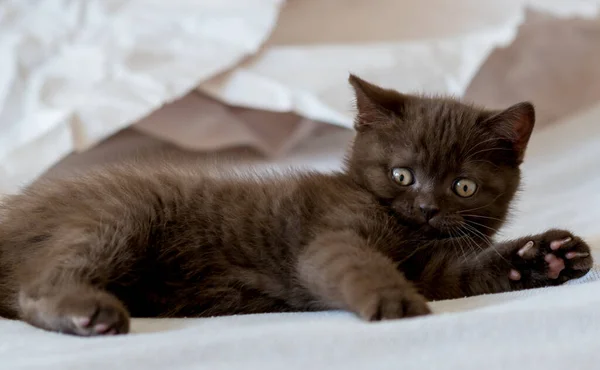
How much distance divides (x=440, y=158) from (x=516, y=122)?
19cm

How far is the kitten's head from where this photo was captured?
4.69 ft

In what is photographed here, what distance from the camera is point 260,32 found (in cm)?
240

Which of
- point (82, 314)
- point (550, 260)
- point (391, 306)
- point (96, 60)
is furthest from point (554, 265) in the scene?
point (96, 60)

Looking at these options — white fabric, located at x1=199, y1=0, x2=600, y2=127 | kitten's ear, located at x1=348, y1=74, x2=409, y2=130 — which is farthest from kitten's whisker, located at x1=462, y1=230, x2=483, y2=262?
white fabric, located at x1=199, y1=0, x2=600, y2=127

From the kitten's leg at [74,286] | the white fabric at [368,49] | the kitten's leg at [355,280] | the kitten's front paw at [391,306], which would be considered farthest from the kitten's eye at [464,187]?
the white fabric at [368,49]

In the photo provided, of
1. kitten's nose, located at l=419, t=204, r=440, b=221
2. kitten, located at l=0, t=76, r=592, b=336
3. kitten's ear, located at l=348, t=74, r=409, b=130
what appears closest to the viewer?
kitten, located at l=0, t=76, r=592, b=336

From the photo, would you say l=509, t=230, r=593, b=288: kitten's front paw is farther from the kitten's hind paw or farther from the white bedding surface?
the kitten's hind paw

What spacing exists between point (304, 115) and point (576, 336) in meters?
1.52

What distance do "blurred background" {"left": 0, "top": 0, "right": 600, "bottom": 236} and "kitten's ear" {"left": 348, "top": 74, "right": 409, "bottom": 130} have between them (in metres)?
0.73

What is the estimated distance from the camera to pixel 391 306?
Answer: 1097mm

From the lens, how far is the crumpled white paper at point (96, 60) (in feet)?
7.09

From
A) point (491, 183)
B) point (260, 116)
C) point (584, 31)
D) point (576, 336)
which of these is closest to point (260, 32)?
point (260, 116)

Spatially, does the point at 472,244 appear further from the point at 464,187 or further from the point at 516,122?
the point at 516,122

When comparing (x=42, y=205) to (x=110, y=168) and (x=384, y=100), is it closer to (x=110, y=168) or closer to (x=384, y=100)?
(x=110, y=168)
